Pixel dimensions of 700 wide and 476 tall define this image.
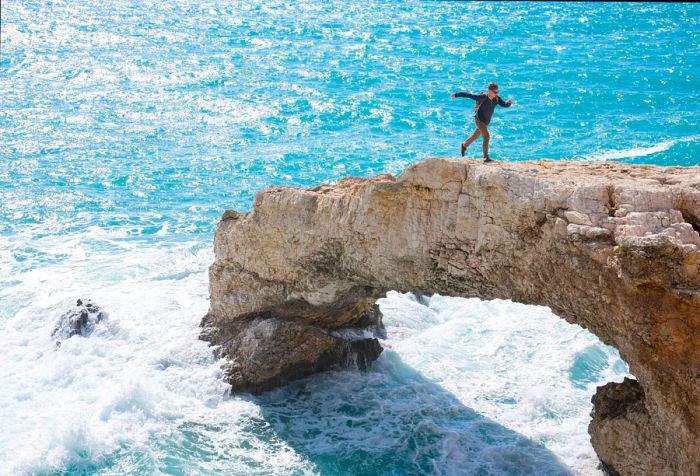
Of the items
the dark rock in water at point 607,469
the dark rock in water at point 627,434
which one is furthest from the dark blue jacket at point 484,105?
the dark rock in water at point 607,469

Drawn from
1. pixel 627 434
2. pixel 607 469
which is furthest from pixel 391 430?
pixel 627 434

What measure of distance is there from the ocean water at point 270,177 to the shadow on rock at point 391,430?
46 millimetres

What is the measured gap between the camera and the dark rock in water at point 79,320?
1834cm

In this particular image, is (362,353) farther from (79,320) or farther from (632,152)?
(632,152)

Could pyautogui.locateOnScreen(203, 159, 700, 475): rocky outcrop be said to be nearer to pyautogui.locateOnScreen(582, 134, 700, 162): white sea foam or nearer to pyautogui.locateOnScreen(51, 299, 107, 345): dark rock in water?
pyautogui.locateOnScreen(51, 299, 107, 345): dark rock in water

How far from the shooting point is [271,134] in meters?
32.8

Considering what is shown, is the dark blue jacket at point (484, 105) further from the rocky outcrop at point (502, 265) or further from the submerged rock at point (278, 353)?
the submerged rock at point (278, 353)

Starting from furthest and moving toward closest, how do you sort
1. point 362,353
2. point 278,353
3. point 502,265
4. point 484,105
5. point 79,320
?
point 79,320
point 362,353
point 278,353
point 484,105
point 502,265

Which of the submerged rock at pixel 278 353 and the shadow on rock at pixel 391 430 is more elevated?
the submerged rock at pixel 278 353

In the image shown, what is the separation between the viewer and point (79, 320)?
18.5 metres

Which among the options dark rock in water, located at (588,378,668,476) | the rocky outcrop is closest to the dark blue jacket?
the rocky outcrop

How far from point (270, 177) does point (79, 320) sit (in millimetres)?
11769

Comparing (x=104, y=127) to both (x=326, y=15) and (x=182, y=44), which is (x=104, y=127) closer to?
(x=182, y=44)

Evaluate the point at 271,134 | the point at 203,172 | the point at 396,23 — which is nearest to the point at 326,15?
the point at 396,23
